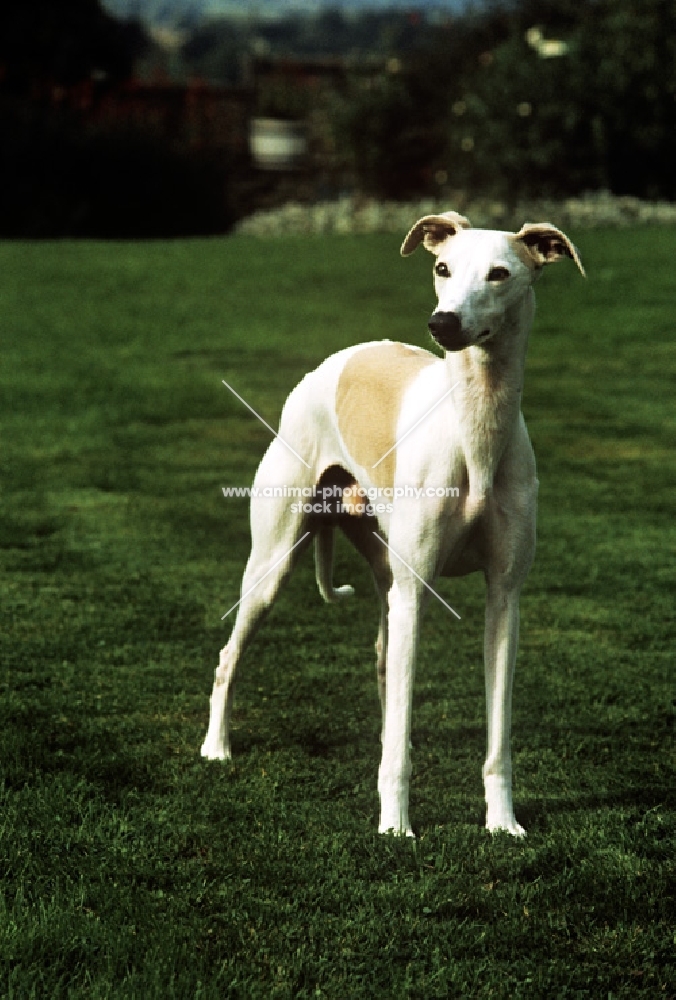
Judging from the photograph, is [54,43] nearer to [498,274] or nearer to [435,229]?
[435,229]

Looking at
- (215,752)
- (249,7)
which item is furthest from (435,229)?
(249,7)

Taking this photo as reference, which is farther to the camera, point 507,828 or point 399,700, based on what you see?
point 507,828

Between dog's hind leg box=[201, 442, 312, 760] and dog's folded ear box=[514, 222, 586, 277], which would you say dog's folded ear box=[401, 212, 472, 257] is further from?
dog's hind leg box=[201, 442, 312, 760]

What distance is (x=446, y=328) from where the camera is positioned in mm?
4238

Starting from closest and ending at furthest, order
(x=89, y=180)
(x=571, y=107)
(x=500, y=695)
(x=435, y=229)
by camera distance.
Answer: (x=435, y=229) → (x=500, y=695) → (x=89, y=180) → (x=571, y=107)

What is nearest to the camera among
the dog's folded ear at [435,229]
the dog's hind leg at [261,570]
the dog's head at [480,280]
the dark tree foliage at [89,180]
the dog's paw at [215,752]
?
the dog's head at [480,280]

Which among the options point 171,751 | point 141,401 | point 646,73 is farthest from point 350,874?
point 646,73

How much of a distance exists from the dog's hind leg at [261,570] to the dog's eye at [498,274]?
1.33 metres

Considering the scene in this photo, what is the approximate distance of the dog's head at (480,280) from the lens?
4.27 meters

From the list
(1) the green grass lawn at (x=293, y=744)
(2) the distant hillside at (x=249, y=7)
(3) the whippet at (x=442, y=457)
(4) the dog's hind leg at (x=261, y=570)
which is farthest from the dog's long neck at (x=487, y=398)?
(2) the distant hillside at (x=249, y=7)

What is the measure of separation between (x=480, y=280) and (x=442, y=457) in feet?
2.00

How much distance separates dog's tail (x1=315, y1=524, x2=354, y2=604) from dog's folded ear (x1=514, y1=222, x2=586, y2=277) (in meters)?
1.48

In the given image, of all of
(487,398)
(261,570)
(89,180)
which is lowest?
(89,180)

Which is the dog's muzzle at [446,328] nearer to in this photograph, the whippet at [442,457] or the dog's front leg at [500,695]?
the whippet at [442,457]
